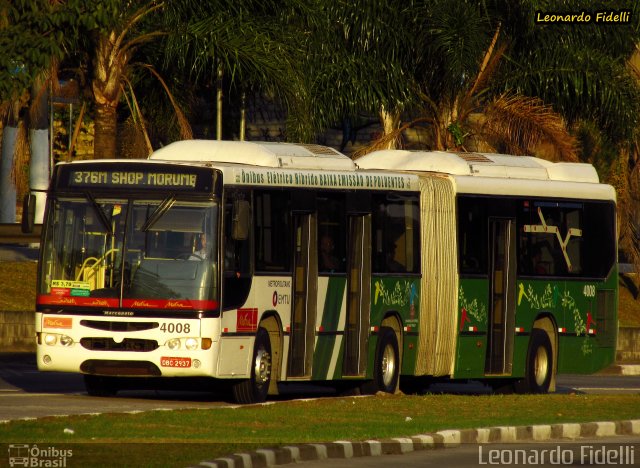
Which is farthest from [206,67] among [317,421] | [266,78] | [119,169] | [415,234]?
[317,421]

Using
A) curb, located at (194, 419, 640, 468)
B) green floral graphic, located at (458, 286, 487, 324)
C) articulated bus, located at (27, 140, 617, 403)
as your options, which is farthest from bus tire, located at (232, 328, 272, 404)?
curb, located at (194, 419, 640, 468)

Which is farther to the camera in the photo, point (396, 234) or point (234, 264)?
point (396, 234)

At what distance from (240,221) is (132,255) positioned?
128 cm

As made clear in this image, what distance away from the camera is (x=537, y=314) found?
83.0ft

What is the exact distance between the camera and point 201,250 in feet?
65.3

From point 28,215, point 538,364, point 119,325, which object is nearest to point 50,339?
point 119,325

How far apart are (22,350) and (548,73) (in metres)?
11.3

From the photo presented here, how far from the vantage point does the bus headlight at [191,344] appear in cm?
1970

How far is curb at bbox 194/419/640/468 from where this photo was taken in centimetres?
1385

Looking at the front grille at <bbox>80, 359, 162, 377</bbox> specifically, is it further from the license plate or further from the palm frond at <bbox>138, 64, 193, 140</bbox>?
the palm frond at <bbox>138, 64, 193, 140</bbox>

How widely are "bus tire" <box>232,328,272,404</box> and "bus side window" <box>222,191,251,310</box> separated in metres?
0.66

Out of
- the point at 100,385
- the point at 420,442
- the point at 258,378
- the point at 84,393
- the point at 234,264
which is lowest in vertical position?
the point at 420,442

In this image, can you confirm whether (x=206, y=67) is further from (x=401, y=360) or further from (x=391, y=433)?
(x=391, y=433)

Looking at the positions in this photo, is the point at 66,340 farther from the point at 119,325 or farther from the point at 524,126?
the point at 524,126
